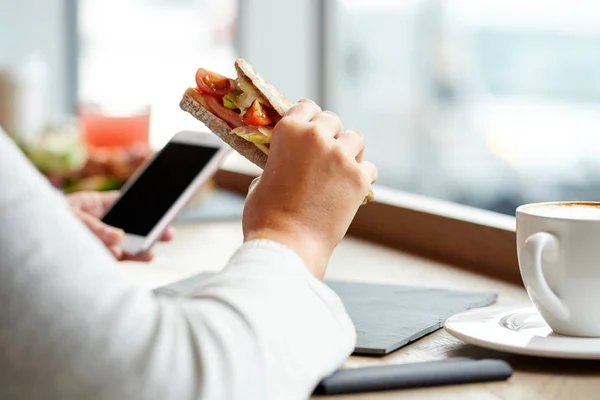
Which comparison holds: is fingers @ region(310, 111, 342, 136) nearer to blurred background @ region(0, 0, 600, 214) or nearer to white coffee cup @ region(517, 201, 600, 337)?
white coffee cup @ region(517, 201, 600, 337)

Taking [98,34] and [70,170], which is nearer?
[70,170]

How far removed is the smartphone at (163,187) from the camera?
54.8 inches

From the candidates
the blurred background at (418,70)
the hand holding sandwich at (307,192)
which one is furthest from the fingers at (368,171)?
the blurred background at (418,70)

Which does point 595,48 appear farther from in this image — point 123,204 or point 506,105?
point 123,204

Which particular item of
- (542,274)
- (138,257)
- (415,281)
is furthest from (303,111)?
(138,257)

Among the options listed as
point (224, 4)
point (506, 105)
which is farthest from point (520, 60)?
point (224, 4)

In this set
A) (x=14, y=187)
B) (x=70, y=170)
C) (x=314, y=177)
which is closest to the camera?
(x=14, y=187)

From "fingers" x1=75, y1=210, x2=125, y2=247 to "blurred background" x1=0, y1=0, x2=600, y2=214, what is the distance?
3754 mm

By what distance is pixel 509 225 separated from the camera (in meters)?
1.25

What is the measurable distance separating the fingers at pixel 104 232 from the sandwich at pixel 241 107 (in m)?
0.38

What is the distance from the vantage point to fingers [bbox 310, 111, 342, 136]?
0.78m

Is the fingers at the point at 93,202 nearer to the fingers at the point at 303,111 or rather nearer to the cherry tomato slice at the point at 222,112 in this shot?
the cherry tomato slice at the point at 222,112

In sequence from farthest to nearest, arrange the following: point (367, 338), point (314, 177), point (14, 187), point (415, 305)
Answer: point (415, 305)
point (367, 338)
point (314, 177)
point (14, 187)

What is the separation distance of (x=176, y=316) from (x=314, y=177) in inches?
7.7
